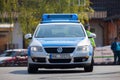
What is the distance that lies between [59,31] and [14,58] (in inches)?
416

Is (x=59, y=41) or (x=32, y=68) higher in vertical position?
(x=59, y=41)

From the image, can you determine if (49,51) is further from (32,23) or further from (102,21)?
(102,21)

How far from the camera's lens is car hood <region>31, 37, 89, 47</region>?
57.7ft

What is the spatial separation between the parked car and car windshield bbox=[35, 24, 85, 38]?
7694 millimetres

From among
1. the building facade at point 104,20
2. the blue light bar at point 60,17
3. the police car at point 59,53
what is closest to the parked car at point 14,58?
the blue light bar at point 60,17

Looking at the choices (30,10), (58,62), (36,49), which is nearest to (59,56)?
(58,62)

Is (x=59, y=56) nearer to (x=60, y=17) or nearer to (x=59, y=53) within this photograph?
(x=59, y=53)

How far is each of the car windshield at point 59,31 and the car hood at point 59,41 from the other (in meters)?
0.54

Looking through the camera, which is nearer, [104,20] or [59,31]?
[59,31]

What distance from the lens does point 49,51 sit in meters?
17.5

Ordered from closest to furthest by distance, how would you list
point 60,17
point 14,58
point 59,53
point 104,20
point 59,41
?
point 59,53, point 59,41, point 60,17, point 14,58, point 104,20

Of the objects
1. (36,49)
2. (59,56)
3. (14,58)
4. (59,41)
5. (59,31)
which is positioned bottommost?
(14,58)

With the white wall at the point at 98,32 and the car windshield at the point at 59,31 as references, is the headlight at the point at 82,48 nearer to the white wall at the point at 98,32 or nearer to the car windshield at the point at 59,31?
the car windshield at the point at 59,31

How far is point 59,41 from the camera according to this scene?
703 inches
